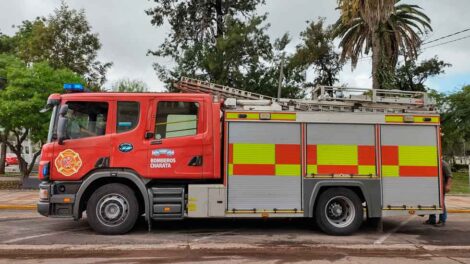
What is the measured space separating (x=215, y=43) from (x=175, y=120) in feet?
61.9

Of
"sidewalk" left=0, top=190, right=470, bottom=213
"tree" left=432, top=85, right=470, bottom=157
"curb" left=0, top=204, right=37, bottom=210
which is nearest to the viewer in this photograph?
"curb" left=0, top=204, right=37, bottom=210

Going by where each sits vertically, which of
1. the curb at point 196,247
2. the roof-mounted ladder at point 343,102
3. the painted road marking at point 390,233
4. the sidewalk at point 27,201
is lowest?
the curb at point 196,247

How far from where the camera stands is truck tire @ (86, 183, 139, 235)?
912cm

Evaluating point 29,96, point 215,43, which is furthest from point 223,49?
point 29,96

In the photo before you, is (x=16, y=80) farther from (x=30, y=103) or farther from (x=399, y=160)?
(x=399, y=160)

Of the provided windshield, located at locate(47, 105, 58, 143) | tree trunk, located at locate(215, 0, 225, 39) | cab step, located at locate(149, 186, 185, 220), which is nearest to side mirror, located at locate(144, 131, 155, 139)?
cab step, located at locate(149, 186, 185, 220)

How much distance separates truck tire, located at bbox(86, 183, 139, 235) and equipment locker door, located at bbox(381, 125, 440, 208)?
16.3 feet

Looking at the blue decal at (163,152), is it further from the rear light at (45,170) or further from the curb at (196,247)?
the rear light at (45,170)

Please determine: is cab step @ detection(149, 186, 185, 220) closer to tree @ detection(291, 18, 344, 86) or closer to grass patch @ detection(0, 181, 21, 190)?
grass patch @ detection(0, 181, 21, 190)

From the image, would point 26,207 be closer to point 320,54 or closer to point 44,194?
point 44,194

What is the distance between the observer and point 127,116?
929 centimetres

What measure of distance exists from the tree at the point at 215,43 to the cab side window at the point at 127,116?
52.0ft

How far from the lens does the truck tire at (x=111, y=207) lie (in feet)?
29.9

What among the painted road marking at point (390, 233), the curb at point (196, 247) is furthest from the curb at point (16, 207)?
the painted road marking at point (390, 233)
